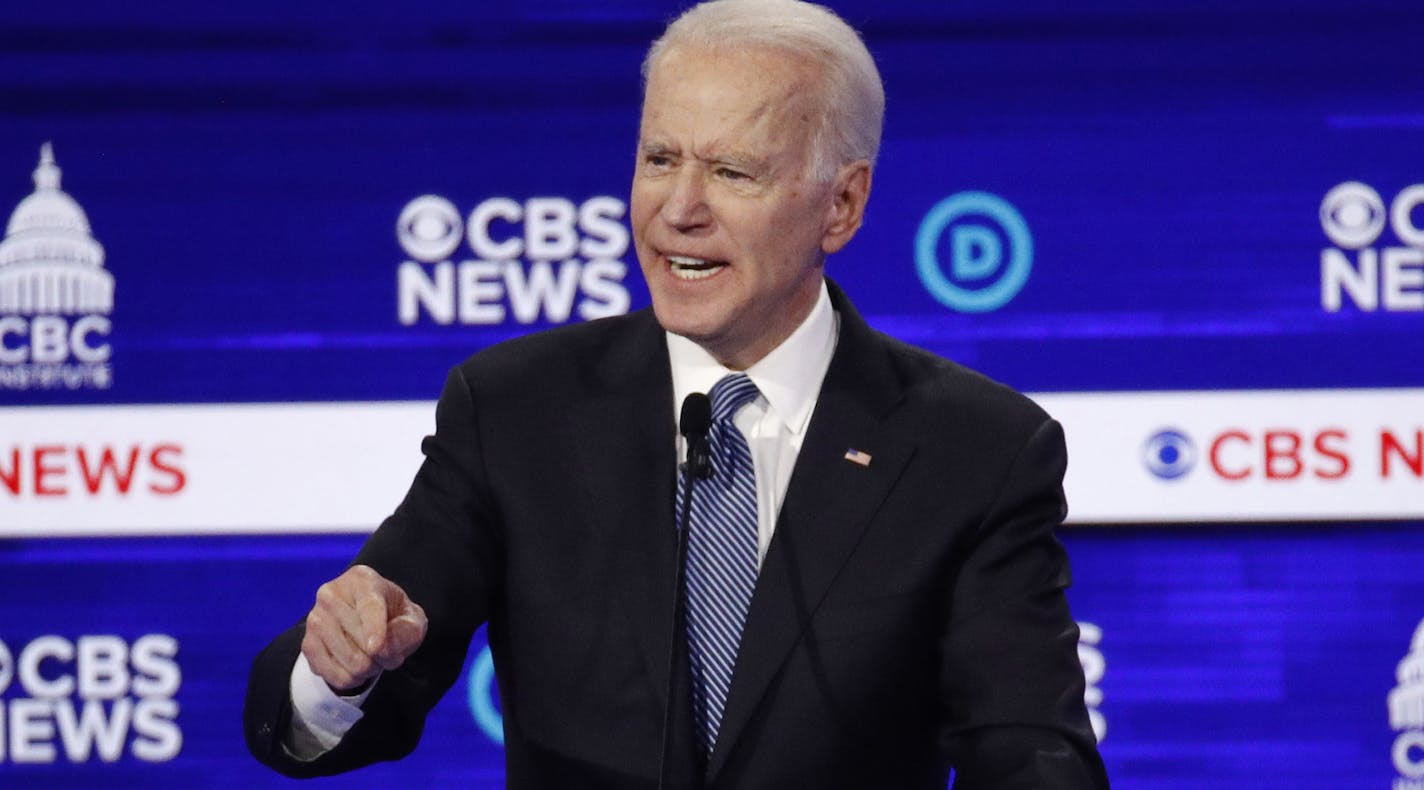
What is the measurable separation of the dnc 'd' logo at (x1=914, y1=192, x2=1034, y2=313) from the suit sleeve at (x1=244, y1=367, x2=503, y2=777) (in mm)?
1373

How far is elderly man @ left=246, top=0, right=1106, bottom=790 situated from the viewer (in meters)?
1.59

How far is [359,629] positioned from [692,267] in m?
0.52

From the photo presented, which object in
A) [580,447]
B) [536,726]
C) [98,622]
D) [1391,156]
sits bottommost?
[98,622]

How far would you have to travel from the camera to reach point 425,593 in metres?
1.63

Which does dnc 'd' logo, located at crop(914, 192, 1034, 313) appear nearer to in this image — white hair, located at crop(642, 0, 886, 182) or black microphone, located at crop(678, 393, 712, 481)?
white hair, located at crop(642, 0, 886, 182)

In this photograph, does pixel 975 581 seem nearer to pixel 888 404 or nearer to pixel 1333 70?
pixel 888 404

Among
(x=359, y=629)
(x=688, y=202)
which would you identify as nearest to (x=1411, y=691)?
(x=688, y=202)

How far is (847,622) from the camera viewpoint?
5.32 feet

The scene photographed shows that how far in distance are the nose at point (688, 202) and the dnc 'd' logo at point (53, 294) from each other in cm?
167

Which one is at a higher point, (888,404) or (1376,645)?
(888,404)

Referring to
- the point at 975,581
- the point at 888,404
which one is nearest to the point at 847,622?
the point at 975,581

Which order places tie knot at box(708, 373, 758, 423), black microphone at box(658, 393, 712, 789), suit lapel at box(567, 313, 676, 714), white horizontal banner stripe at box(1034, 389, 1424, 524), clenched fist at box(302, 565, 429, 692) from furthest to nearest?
white horizontal banner stripe at box(1034, 389, 1424, 524) → tie knot at box(708, 373, 758, 423) → suit lapel at box(567, 313, 676, 714) → black microphone at box(658, 393, 712, 789) → clenched fist at box(302, 565, 429, 692)

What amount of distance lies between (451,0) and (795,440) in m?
1.51

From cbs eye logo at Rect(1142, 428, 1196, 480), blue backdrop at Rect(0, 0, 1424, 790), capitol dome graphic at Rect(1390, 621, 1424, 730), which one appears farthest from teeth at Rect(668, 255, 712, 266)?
capitol dome graphic at Rect(1390, 621, 1424, 730)
